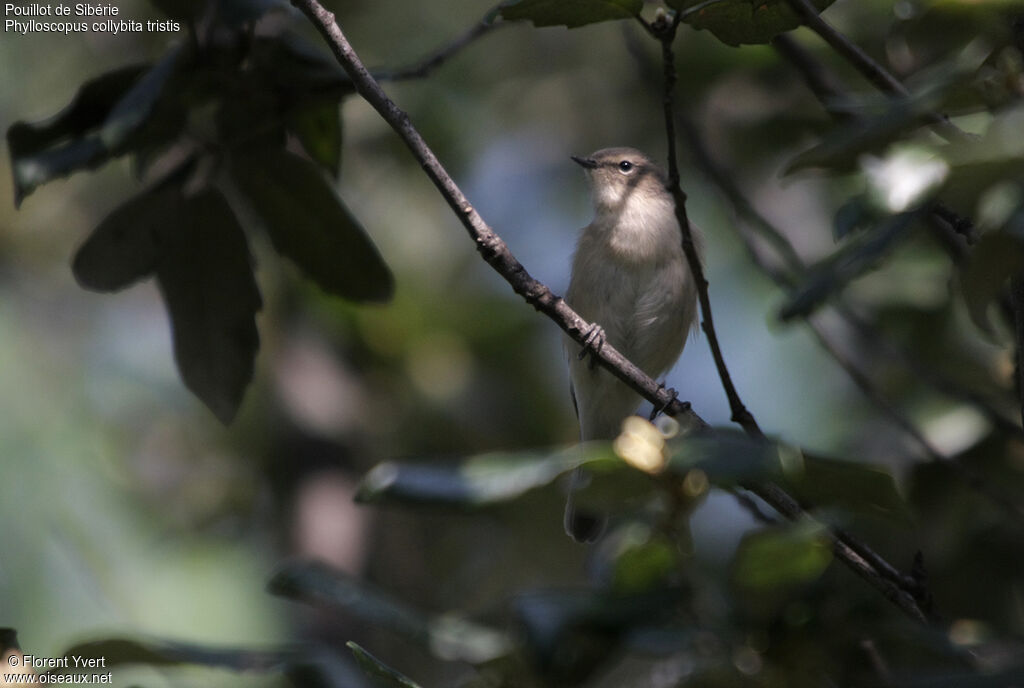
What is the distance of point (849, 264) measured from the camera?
1537mm

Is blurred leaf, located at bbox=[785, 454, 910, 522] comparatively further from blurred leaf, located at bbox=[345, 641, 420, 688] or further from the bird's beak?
the bird's beak

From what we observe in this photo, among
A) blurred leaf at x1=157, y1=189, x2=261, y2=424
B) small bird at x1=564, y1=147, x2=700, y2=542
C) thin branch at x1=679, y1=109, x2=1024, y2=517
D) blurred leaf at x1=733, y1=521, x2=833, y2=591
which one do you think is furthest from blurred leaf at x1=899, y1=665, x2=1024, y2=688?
small bird at x1=564, y1=147, x2=700, y2=542

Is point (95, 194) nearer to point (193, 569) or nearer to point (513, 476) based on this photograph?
point (193, 569)

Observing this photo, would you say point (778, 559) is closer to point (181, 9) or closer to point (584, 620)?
point (584, 620)

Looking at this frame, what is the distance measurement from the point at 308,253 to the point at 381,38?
3.40 meters

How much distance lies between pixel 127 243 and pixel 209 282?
0.23 meters

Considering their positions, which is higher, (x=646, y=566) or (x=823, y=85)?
(x=823, y=85)

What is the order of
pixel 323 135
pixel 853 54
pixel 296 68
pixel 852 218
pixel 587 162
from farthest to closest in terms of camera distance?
pixel 587 162, pixel 323 135, pixel 296 68, pixel 852 218, pixel 853 54

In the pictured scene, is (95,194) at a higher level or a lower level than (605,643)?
higher

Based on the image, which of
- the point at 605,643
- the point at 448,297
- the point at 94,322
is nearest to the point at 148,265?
the point at 605,643

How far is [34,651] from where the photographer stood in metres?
3.47

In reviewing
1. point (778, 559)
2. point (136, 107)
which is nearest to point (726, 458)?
point (778, 559)

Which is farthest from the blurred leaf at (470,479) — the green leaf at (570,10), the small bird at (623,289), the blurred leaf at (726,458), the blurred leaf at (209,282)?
the small bird at (623,289)

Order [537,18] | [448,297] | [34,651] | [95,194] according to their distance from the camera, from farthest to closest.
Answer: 1. [95,194]
2. [448,297]
3. [34,651]
4. [537,18]
